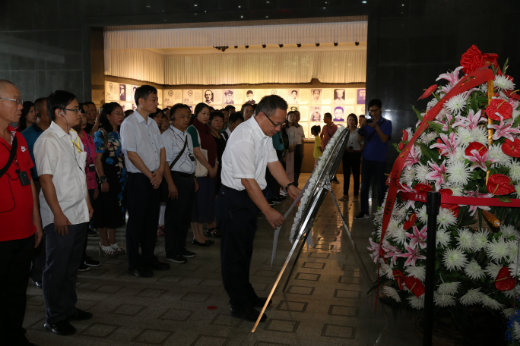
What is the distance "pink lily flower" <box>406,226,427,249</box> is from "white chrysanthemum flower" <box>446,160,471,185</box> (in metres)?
0.35

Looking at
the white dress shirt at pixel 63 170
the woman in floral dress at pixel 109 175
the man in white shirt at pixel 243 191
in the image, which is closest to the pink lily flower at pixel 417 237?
the man in white shirt at pixel 243 191

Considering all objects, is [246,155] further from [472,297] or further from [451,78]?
[472,297]

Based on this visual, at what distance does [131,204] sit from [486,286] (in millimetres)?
2990

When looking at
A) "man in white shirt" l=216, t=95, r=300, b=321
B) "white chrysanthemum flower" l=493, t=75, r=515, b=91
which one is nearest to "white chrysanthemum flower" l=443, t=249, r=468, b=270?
"white chrysanthemum flower" l=493, t=75, r=515, b=91

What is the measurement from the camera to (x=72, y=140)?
3.19 metres

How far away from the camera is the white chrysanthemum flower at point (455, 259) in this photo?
2639 mm

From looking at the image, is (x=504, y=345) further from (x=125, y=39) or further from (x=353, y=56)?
(x=353, y=56)

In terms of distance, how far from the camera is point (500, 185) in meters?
2.57

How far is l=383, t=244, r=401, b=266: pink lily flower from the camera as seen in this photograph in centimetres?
293

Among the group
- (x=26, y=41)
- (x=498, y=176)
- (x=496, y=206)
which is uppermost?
(x=26, y=41)

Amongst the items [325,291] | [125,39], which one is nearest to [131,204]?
[325,291]

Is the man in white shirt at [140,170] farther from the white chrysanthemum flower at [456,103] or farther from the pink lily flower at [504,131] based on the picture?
the pink lily flower at [504,131]

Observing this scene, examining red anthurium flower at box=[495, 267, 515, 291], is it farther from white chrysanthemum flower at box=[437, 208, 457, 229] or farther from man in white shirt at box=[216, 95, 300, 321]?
man in white shirt at box=[216, 95, 300, 321]

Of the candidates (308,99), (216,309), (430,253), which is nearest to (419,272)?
(430,253)
